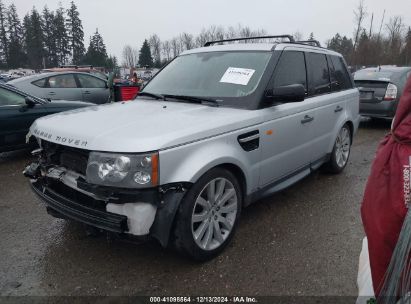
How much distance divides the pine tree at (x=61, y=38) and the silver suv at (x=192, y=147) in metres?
80.9

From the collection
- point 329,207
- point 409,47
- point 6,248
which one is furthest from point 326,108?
point 409,47

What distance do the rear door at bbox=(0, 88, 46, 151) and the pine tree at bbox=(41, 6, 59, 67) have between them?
250 feet

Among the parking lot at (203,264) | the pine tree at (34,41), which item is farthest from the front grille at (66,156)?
the pine tree at (34,41)

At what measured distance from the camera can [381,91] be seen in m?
8.66

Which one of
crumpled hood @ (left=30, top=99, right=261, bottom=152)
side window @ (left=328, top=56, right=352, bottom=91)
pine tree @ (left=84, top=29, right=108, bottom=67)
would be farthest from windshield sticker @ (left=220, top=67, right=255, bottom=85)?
pine tree @ (left=84, top=29, right=108, bottom=67)

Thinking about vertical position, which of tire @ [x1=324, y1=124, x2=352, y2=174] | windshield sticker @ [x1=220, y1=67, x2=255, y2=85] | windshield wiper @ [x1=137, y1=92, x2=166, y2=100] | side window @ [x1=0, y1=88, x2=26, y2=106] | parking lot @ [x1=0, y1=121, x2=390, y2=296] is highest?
windshield sticker @ [x1=220, y1=67, x2=255, y2=85]

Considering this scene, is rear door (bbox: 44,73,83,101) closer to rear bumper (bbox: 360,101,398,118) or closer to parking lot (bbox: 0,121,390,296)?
parking lot (bbox: 0,121,390,296)

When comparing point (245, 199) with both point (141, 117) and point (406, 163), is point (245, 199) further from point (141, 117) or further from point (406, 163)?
point (406, 163)

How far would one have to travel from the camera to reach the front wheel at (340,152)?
16.8 ft

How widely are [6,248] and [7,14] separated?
8937cm

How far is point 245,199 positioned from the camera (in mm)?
3389

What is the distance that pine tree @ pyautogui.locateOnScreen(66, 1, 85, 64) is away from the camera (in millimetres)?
78125

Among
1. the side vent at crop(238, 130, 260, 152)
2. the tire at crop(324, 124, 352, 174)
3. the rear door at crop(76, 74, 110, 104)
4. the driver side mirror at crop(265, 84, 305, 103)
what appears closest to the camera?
the side vent at crop(238, 130, 260, 152)

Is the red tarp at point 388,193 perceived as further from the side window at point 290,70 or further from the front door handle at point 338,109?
the front door handle at point 338,109
